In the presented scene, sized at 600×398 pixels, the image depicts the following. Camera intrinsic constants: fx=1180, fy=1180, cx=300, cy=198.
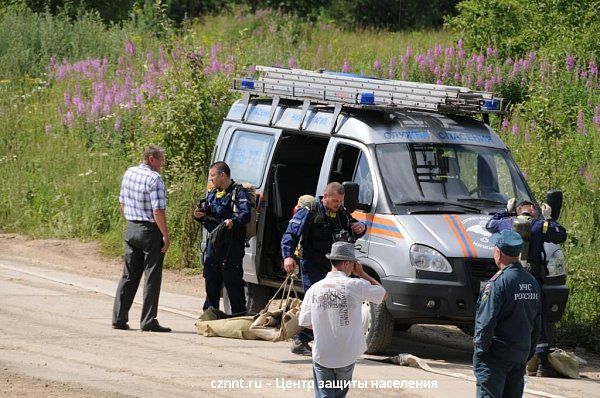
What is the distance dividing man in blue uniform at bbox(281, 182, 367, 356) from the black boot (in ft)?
6.59

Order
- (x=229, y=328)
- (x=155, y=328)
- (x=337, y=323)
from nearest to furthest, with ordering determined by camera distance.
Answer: (x=337, y=323), (x=229, y=328), (x=155, y=328)

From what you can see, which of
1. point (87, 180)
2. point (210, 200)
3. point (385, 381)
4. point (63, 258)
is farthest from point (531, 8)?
point (385, 381)

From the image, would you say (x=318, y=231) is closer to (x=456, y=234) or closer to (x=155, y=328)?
(x=456, y=234)

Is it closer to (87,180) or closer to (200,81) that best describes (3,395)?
(200,81)

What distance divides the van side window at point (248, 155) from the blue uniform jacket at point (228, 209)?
0.75 m

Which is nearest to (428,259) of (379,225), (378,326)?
(379,225)

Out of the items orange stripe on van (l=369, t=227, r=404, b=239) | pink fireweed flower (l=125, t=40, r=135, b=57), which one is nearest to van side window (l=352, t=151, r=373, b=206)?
orange stripe on van (l=369, t=227, r=404, b=239)

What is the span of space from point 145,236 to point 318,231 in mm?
2103

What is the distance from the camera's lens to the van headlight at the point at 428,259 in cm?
1089

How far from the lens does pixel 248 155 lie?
43.5 feet

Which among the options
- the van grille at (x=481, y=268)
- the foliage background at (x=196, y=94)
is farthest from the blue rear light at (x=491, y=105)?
the foliage background at (x=196, y=94)

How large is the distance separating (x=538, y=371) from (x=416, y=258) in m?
1.53

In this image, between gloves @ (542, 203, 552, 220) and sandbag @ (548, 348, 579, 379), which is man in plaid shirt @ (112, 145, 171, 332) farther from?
sandbag @ (548, 348, 579, 379)

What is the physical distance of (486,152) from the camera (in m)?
12.3
